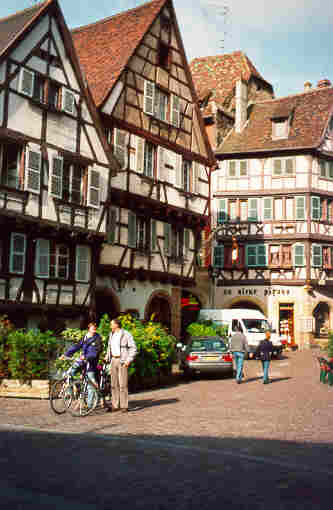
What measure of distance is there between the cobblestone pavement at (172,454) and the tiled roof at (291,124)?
28092 millimetres

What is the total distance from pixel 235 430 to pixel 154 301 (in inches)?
748

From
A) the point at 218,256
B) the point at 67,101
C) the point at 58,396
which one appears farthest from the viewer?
the point at 218,256

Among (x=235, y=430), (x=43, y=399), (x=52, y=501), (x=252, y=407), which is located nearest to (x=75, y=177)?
(x=43, y=399)

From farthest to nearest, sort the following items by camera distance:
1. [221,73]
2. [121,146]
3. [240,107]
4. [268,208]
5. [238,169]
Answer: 1. [221,73]
2. [240,107]
3. [238,169]
4. [268,208]
5. [121,146]

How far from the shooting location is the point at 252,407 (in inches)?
529

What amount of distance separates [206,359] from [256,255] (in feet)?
67.2

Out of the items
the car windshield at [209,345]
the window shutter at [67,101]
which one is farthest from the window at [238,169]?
the car windshield at [209,345]

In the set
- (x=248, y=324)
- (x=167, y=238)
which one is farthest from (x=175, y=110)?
(x=248, y=324)

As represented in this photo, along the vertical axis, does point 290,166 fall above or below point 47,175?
above

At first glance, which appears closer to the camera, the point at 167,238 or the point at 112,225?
the point at 112,225

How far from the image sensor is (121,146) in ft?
83.6

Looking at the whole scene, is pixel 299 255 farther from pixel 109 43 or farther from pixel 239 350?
pixel 239 350

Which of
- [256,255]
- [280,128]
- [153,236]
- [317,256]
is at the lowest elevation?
[153,236]

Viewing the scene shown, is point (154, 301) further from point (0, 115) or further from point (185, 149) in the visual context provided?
point (0, 115)
